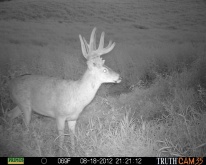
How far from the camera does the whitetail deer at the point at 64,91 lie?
3666mm

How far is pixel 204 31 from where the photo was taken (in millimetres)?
8977

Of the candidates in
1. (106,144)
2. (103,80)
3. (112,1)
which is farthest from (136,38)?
(106,144)

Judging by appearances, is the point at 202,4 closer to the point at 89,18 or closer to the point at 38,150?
the point at 89,18

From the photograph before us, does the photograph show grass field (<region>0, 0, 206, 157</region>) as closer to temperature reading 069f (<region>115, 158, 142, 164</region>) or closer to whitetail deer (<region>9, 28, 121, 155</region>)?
whitetail deer (<region>9, 28, 121, 155</region>)

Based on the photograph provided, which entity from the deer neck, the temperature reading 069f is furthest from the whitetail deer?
the temperature reading 069f

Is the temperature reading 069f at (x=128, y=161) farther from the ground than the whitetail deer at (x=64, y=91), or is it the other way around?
the whitetail deer at (x=64, y=91)

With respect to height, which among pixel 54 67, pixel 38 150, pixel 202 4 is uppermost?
pixel 202 4

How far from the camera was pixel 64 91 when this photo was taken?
379 cm

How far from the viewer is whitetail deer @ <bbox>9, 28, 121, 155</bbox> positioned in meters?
3.67

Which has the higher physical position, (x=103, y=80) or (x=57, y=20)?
(x=57, y=20)

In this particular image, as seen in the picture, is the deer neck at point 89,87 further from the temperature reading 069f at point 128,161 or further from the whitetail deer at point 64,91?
the temperature reading 069f at point 128,161

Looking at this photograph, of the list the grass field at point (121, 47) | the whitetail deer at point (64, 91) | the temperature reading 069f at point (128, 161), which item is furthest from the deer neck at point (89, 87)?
the temperature reading 069f at point (128, 161)

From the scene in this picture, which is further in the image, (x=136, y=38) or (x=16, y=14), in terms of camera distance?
(x=136, y=38)

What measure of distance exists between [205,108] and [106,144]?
9.59 ft
